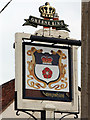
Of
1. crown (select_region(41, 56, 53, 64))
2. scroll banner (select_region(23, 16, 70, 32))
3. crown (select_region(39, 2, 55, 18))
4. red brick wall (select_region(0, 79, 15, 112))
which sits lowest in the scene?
red brick wall (select_region(0, 79, 15, 112))

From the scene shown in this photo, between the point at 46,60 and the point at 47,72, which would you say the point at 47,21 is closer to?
the point at 46,60

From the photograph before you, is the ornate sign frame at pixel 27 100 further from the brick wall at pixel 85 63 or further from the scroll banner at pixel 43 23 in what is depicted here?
the brick wall at pixel 85 63

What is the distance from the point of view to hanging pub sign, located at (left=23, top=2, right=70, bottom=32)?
526 inches

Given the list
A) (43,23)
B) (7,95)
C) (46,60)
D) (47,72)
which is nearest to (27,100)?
(47,72)

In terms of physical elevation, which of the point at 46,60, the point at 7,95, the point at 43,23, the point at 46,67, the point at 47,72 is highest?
the point at 43,23

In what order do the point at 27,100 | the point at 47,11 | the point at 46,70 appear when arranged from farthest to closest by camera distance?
the point at 47,11
the point at 46,70
the point at 27,100

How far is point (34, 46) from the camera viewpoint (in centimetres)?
1316

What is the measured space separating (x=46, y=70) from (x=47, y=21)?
1.79 m

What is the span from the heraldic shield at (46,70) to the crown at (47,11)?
4.24 feet

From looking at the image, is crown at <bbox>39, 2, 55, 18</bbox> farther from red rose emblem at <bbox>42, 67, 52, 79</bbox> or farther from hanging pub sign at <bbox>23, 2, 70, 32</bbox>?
red rose emblem at <bbox>42, 67, 52, 79</bbox>

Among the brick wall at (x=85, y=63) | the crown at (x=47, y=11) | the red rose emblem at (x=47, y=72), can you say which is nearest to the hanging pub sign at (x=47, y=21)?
the crown at (x=47, y=11)

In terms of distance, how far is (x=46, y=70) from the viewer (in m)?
13.0

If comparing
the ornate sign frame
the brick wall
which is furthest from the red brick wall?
the ornate sign frame

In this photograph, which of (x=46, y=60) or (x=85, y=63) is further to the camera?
(x=85, y=63)
